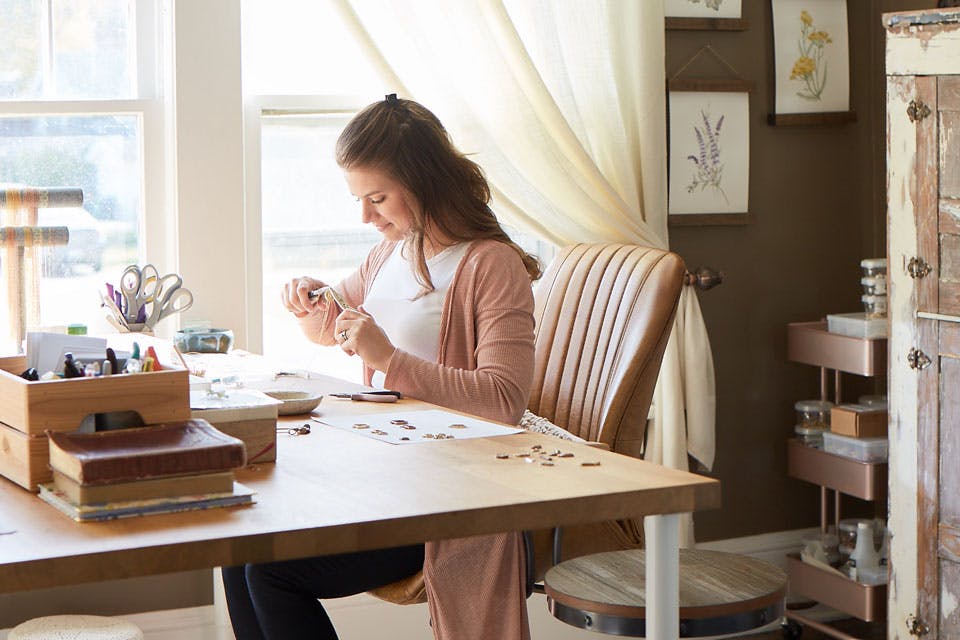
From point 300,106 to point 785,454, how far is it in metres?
1.75

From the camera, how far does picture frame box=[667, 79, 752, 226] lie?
3.48 m

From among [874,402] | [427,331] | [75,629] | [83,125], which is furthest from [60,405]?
[874,402]

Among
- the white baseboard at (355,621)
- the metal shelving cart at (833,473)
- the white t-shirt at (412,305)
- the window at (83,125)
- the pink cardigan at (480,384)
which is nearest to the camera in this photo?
the pink cardigan at (480,384)

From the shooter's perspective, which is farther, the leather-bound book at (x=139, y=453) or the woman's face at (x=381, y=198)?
the woman's face at (x=381, y=198)

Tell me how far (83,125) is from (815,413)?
6.76 feet

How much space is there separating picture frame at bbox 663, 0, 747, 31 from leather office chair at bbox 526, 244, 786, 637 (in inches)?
38.6

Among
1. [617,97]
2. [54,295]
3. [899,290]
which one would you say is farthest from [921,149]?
[54,295]

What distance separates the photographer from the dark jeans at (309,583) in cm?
200

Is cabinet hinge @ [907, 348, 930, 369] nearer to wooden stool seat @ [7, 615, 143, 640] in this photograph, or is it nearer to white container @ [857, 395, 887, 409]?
white container @ [857, 395, 887, 409]

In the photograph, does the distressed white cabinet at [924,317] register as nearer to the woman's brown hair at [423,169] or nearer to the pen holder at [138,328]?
the woman's brown hair at [423,169]

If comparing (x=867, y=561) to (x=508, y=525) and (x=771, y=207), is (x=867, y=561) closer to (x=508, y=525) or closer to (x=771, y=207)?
(x=771, y=207)

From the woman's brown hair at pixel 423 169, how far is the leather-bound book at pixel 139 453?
1021mm

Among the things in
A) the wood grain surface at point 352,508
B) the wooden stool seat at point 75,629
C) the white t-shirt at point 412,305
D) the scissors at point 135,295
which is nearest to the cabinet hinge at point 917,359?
the white t-shirt at point 412,305

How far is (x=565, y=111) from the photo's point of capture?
323cm
